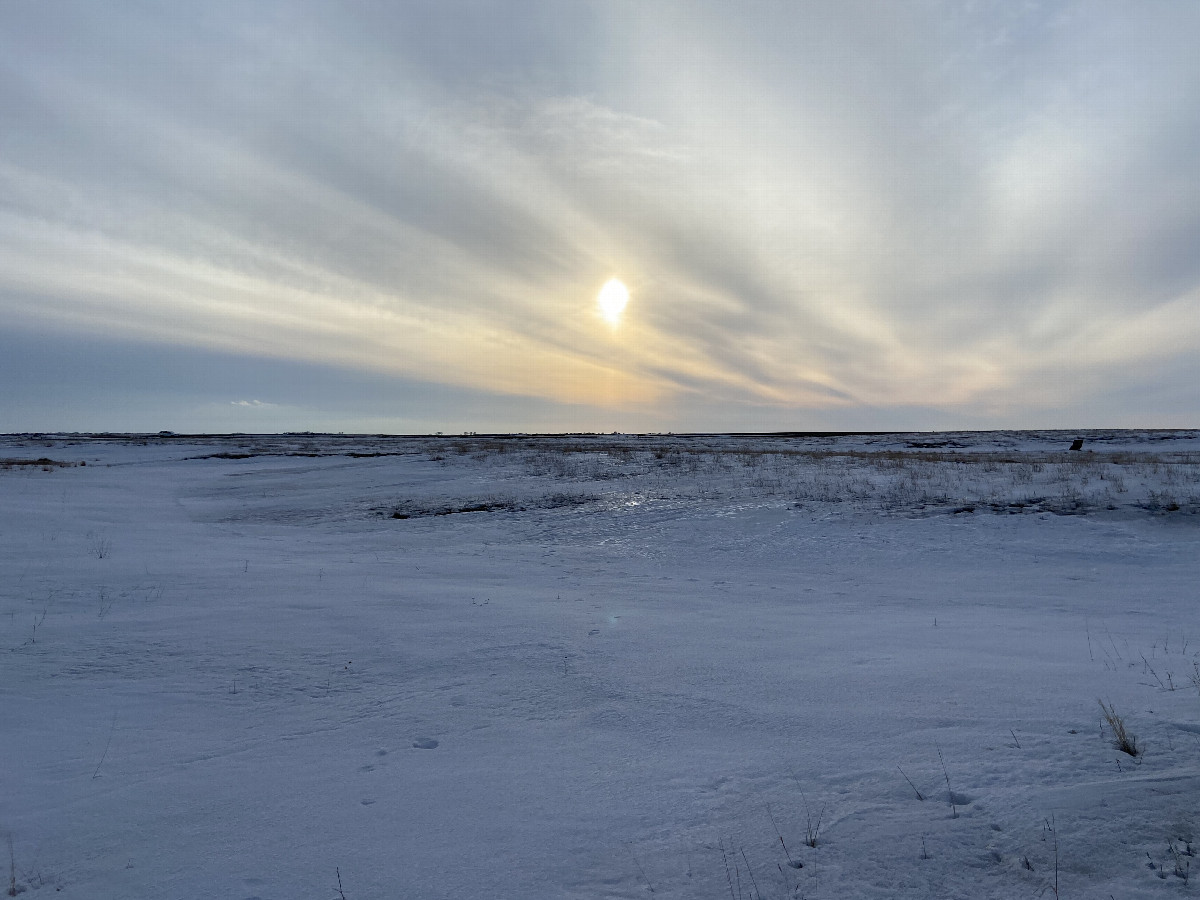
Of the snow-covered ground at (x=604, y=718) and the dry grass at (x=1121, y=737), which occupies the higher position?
the dry grass at (x=1121, y=737)

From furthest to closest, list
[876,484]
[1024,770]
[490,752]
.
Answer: [876,484]
[490,752]
[1024,770]

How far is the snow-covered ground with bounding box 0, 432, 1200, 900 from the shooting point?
3914 mm

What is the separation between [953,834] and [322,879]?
3.78 metres

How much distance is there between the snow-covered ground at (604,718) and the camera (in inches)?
154

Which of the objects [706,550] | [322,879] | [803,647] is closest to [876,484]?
[706,550]

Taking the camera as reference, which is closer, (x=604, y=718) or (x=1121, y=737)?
(x=1121, y=737)

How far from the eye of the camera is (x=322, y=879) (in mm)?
3893

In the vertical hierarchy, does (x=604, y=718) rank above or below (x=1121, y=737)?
below

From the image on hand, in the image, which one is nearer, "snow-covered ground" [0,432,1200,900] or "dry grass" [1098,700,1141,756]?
"snow-covered ground" [0,432,1200,900]

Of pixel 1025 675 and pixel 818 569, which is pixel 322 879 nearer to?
pixel 1025 675

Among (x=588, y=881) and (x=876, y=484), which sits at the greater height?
(x=876, y=484)

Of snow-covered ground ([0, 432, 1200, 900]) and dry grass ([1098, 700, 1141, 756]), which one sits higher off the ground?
dry grass ([1098, 700, 1141, 756])

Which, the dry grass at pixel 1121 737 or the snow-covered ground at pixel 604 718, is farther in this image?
the dry grass at pixel 1121 737

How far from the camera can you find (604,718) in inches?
241
